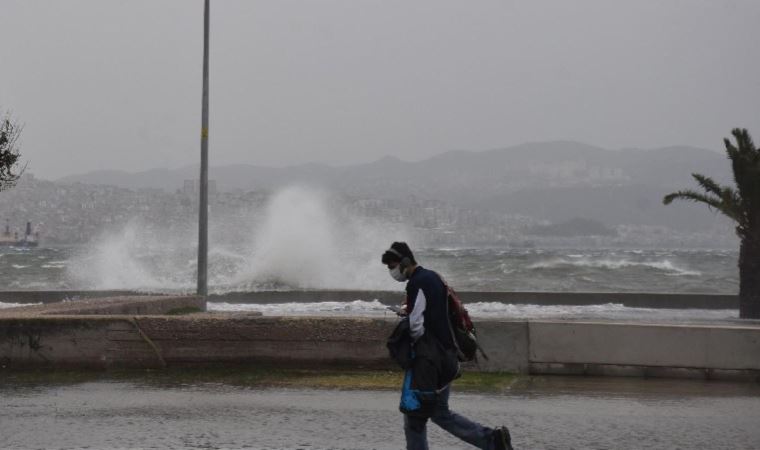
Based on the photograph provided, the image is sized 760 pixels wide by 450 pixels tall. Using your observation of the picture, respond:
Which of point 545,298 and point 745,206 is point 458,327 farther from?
point 545,298

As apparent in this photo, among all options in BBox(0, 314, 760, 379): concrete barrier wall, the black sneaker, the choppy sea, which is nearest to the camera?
the black sneaker

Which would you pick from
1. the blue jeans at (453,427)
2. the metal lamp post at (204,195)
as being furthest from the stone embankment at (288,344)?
the metal lamp post at (204,195)

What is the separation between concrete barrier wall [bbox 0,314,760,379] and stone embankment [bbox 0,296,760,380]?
0.04 ft

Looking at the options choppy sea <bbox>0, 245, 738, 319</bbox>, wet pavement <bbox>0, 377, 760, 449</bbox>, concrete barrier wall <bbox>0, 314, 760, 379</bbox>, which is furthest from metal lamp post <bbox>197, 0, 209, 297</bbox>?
choppy sea <bbox>0, 245, 738, 319</bbox>

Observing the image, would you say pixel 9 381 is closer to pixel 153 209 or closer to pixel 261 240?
pixel 261 240

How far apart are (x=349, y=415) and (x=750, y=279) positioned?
22.2m

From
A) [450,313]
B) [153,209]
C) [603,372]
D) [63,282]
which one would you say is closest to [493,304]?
[603,372]

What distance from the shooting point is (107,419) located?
8398 mm

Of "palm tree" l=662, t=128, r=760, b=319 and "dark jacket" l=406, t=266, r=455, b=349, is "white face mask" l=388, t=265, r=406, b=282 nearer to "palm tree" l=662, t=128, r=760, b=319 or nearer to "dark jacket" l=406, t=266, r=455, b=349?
"dark jacket" l=406, t=266, r=455, b=349

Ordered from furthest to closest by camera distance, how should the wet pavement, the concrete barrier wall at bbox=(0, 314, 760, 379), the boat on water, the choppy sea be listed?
the boat on water
the choppy sea
the concrete barrier wall at bbox=(0, 314, 760, 379)
the wet pavement

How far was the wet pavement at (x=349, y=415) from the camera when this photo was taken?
24.9 ft

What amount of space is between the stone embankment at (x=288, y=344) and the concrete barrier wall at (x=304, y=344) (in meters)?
0.01

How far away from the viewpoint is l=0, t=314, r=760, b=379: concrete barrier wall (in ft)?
35.7

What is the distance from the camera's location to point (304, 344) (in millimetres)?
11078
